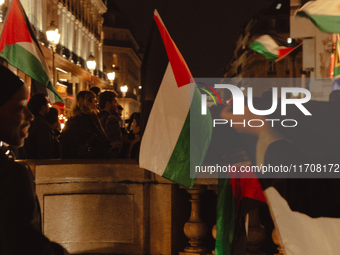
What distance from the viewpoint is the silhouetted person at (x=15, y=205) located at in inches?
57.3

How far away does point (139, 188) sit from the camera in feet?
12.6

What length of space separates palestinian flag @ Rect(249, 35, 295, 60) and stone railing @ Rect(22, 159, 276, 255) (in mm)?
10405

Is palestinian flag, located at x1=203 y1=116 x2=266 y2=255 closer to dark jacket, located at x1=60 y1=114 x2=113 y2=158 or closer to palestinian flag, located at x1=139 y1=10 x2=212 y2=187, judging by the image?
palestinian flag, located at x1=139 y1=10 x2=212 y2=187

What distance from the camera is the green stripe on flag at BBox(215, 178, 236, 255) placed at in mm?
3178

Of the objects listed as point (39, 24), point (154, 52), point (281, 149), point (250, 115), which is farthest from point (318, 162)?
point (39, 24)

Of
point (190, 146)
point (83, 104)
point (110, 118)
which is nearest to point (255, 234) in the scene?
point (190, 146)

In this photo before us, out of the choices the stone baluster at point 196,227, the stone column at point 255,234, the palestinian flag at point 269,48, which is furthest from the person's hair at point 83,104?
the palestinian flag at point 269,48

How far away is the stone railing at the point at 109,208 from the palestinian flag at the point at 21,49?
68.1 inches

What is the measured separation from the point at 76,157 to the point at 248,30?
285 ft

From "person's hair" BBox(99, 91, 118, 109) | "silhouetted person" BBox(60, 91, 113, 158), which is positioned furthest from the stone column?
"person's hair" BBox(99, 91, 118, 109)

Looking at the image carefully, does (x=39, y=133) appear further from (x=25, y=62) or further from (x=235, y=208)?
(x=235, y=208)

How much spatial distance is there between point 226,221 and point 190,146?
601 mm

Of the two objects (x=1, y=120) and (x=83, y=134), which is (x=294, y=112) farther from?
(x=83, y=134)

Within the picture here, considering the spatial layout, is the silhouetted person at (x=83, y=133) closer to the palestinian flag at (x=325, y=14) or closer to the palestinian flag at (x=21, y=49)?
the palestinian flag at (x=21, y=49)
